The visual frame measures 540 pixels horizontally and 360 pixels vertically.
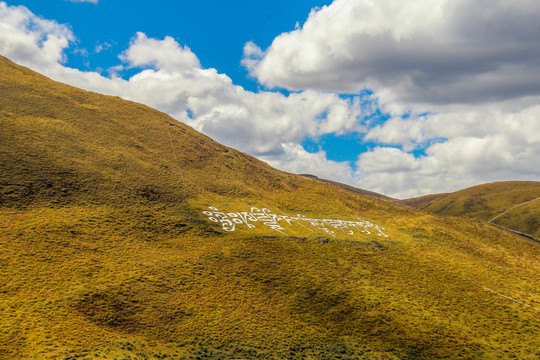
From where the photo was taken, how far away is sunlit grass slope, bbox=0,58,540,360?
34500mm

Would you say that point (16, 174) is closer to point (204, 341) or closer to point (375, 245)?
point (204, 341)

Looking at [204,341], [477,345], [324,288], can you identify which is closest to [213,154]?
[324,288]

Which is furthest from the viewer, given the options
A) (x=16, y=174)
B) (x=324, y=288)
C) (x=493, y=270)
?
(x=493, y=270)

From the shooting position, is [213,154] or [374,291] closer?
[374,291]

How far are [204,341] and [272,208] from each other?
156ft

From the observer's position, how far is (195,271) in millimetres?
48531

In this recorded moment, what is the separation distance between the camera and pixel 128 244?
5072 cm

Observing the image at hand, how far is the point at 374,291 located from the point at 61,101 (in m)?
98.4

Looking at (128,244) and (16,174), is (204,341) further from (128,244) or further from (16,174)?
(16,174)

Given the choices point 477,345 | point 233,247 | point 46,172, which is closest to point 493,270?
point 477,345

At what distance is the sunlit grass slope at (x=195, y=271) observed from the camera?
1358 inches

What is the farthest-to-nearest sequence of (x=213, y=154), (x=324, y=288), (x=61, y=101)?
(x=213, y=154), (x=61, y=101), (x=324, y=288)

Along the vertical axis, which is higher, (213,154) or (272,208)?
(213,154)

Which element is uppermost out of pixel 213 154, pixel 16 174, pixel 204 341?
pixel 213 154
